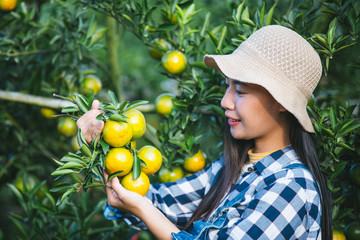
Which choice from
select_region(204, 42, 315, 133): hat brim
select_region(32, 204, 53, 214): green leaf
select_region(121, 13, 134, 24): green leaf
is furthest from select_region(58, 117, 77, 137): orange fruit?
select_region(204, 42, 315, 133): hat brim

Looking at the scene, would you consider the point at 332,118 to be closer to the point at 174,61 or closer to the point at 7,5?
the point at 174,61

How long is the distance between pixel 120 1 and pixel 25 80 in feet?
2.54

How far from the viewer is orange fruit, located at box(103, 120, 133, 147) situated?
3.33ft

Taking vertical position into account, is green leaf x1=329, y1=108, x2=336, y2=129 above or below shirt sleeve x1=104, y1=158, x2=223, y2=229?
above

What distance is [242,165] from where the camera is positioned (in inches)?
51.8

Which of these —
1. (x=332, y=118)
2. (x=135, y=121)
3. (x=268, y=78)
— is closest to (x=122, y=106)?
(x=135, y=121)

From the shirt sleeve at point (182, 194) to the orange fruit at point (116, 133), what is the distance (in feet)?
1.31

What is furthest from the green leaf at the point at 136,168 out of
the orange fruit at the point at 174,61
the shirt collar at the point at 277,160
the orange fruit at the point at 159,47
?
the orange fruit at the point at 159,47

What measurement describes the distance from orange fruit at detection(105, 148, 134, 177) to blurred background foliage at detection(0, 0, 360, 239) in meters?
0.13

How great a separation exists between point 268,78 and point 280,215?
409 mm

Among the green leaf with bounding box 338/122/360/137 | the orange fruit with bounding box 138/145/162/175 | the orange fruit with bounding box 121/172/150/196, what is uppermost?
the green leaf with bounding box 338/122/360/137

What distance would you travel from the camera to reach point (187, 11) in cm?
151

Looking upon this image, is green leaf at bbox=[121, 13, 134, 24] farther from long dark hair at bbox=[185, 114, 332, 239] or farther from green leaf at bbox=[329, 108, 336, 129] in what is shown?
green leaf at bbox=[329, 108, 336, 129]

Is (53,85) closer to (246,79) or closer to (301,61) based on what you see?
(246,79)
